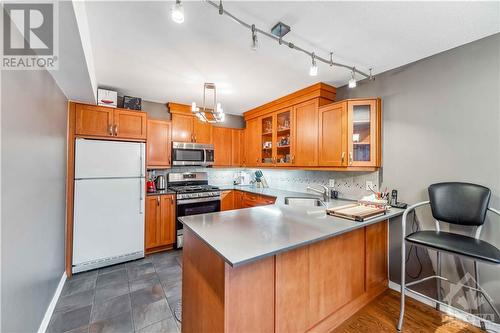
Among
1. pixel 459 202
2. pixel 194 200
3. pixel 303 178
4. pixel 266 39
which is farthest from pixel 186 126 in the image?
pixel 459 202

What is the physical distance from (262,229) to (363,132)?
1.85 meters

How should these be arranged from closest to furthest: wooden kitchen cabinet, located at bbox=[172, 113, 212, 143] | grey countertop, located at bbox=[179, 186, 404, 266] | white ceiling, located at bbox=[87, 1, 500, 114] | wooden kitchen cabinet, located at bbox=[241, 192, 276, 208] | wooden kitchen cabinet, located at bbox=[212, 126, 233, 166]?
grey countertop, located at bbox=[179, 186, 404, 266] < white ceiling, located at bbox=[87, 1, 500, 114] < wooden kitchen cabinet, located at bbox=[241, 192, 276, 208] < wooden kitchen cabinet, located at bbox=[172, 113, 212, 143] < wooden kitchen cabinet, located at bbox=[212, 126, 233, 166]

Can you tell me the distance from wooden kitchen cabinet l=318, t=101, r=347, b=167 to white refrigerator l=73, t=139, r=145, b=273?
2478 millimetres

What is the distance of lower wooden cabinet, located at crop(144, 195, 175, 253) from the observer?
313 cm

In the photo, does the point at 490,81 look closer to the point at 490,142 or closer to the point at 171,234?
the point at 490,142

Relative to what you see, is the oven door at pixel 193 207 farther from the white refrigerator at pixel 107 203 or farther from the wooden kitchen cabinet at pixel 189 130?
the wooden kitchen cabinet at pixel 189 130

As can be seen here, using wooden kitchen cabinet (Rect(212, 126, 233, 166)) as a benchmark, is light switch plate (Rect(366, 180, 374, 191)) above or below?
below

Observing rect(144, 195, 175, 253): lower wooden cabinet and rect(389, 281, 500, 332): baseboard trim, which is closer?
rect(389, 281, 500, 332): baseboard trim

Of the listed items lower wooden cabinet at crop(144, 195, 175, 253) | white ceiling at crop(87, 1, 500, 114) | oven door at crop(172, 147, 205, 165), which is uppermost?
white ceiling at crop(87, 1, 500, 114)

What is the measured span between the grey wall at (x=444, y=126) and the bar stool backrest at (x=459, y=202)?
13 cm

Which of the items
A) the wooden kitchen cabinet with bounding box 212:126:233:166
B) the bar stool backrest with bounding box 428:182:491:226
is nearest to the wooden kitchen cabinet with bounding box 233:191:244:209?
the wooden kitchen cabinet with bounding box 212:126:233:166

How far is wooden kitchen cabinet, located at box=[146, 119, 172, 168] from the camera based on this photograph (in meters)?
3.36

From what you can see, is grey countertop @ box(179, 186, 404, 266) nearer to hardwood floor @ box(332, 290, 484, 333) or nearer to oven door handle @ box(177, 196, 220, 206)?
hardwood floor @ box(332, 290, 484, 333)

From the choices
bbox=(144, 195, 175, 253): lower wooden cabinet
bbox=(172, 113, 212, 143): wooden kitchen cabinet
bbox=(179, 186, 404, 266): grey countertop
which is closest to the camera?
bbox=(179, 186, 404, 266): grey countertop
